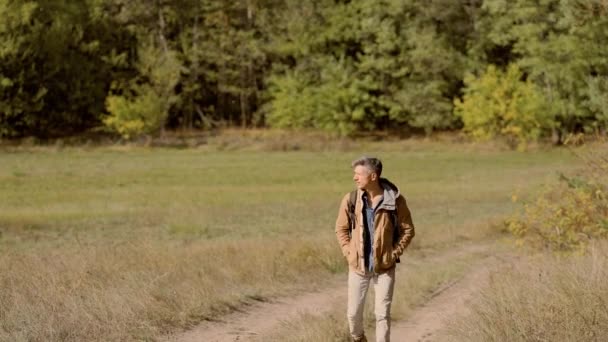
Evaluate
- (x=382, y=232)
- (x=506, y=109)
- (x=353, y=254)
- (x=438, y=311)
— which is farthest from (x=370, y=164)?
(x=506, y=109)

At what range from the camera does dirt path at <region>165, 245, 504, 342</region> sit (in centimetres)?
985

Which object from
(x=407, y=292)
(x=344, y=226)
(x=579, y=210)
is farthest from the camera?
(x=579, y=210)

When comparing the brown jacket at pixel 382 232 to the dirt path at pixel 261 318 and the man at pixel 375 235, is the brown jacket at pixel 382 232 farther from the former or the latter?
the dirt path at pixel 261 318

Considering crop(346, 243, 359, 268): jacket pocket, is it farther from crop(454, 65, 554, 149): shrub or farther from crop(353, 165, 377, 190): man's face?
crop(454, 65, 554, 149): shrub

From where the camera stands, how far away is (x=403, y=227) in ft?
25.6

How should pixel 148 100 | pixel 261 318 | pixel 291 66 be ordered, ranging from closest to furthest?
1. pixel 261 318
2. pixel 148 100
3. pixel 291 66

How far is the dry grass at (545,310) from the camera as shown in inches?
298

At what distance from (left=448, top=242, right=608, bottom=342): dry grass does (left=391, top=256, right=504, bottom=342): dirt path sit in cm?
66

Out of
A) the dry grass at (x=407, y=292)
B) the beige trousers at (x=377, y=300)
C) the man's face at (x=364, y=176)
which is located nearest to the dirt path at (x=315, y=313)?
the dry grass at (x=407, y=292)

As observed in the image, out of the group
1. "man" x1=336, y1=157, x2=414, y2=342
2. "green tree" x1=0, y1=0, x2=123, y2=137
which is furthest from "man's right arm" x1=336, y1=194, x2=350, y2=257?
"green tree" x1=0, y1=0, x2=123, y2=137

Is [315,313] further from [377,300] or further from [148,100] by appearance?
[148,100]

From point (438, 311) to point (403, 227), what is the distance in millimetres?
4092

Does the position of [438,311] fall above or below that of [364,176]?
below

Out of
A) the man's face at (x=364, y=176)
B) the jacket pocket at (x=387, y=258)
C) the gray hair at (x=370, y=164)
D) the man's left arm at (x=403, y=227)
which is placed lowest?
the jacket pocket at (x=387, y=258)
